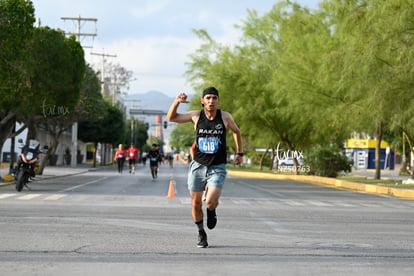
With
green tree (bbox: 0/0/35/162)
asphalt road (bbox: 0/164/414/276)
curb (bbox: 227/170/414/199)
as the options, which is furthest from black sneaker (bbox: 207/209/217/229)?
green tree (bbox: 0/0/35/162)

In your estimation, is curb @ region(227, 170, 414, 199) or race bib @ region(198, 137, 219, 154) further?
curb @ region(227, 170, 414, 199)

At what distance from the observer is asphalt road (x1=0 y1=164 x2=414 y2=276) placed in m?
8.96

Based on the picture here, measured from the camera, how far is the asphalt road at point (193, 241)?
8.96 metres

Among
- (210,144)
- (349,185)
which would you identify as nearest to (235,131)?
(210,144)

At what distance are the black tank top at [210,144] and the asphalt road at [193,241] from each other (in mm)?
1143

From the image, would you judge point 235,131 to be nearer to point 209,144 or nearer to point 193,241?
point 209,144

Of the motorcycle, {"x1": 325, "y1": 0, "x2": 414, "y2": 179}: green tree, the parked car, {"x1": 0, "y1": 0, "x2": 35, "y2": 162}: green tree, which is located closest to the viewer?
the motorcycle

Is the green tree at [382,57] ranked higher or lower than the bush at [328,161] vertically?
higher

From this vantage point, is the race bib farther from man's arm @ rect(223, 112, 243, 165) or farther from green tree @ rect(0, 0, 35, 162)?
green tree @ rect(0, 0, 35, 162)

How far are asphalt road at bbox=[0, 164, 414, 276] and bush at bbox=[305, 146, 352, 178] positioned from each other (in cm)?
2842

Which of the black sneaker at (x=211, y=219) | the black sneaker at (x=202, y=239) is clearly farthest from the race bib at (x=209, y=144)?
the black sneaker at (x=202, y=239)

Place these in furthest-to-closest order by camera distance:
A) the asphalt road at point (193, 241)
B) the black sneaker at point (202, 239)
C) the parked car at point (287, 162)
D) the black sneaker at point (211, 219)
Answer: the parked car at point (287, 162) < the black sneaker at point (211, 219) < the black sneaker at point (202, 239) < the asphalt road at point (193, 241)

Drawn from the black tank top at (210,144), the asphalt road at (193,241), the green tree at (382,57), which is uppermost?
the green tree at (382,57)

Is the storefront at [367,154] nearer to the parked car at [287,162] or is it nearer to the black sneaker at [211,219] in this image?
the parked car at [287,162]
